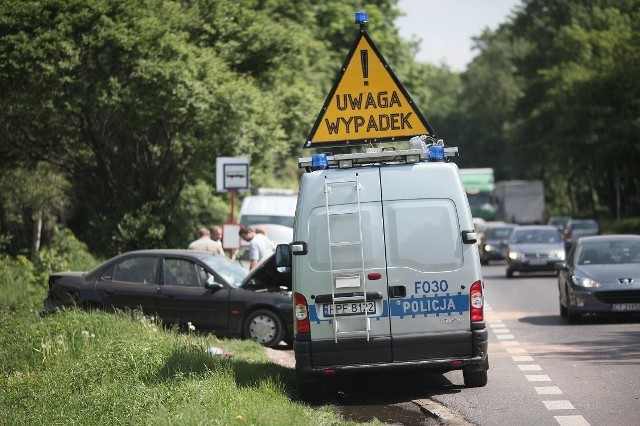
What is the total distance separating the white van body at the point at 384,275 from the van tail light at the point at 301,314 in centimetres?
1

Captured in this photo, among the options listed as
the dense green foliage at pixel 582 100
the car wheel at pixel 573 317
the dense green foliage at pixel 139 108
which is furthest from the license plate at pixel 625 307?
the dense green foliage at pixel 582 100

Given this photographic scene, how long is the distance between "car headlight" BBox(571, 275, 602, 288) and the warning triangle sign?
264 inches

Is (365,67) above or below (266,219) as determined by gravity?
above

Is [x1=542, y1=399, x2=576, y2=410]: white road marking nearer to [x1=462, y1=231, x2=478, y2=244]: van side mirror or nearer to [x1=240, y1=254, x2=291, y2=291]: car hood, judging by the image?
[x1=462, y1=231, x2=478, y2=244]: van side mirror

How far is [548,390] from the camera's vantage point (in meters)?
13.3

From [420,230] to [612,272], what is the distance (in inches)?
371

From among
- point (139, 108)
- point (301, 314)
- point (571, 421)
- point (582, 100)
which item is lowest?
point (571, 421)

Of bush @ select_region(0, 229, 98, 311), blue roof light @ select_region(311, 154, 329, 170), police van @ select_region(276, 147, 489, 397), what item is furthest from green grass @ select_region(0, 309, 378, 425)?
bush @ select_region(0, 229, 98, 311)

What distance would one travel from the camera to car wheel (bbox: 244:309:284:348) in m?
19.2

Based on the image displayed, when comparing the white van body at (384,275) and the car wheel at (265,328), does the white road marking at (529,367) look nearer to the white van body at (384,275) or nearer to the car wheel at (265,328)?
the white van body at (384,275)

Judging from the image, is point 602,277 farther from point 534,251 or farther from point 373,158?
point 534,251

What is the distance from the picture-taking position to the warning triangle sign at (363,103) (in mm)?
15484

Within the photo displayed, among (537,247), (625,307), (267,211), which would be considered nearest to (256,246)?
(625,307)

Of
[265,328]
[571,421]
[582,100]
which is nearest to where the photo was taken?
[571,421]
